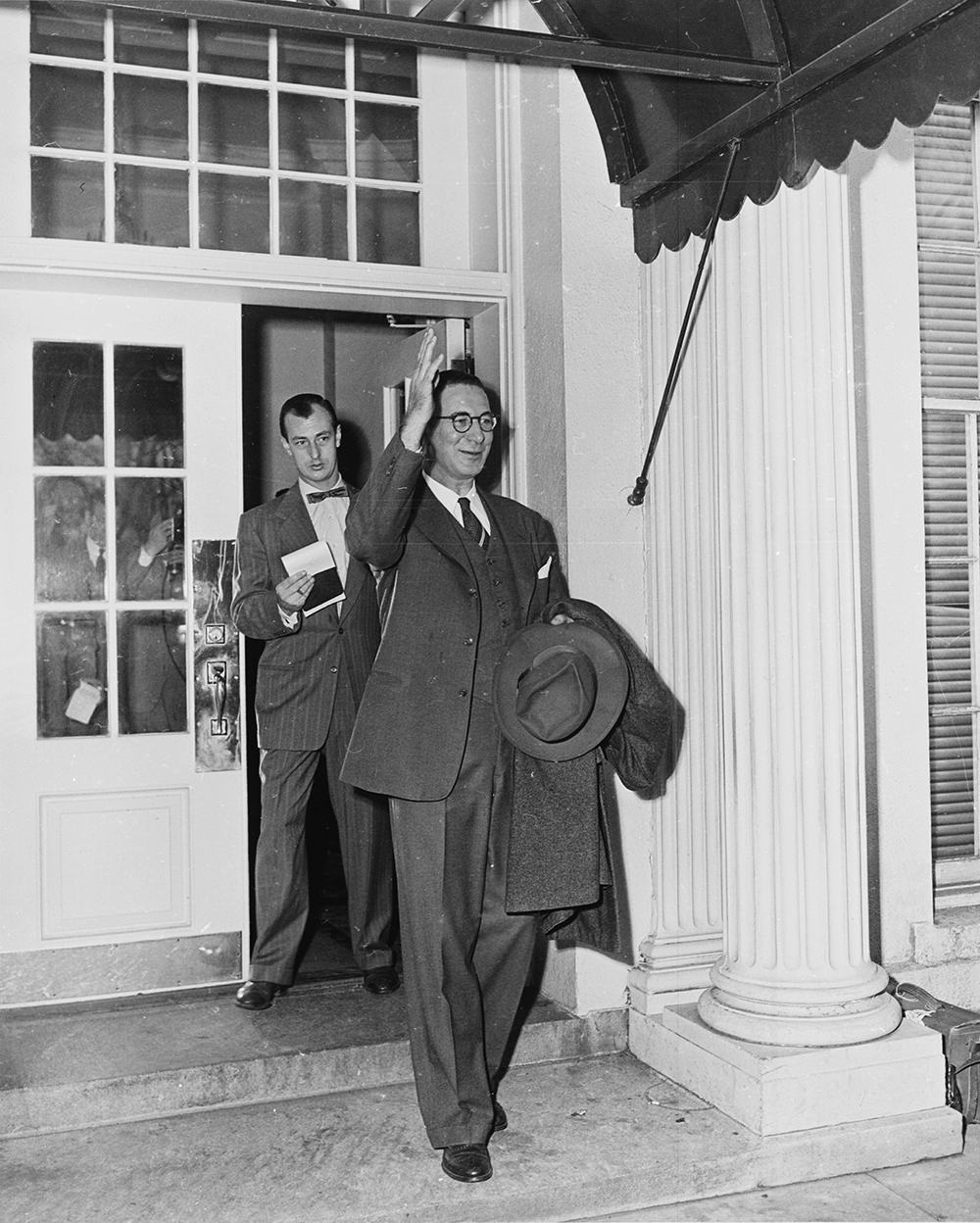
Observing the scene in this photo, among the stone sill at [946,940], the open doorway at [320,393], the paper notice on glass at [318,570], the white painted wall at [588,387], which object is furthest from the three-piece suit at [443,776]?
the open doorway at [320,393]

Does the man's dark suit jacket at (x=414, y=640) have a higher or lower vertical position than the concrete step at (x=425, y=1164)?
higher

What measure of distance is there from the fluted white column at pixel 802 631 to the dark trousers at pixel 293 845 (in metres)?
1.32

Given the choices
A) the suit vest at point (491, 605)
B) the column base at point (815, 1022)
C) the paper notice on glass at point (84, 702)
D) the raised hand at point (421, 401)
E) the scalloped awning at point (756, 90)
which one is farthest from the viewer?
the paper notice on glass at point (84, 702)

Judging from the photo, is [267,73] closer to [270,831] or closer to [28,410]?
[28,410]

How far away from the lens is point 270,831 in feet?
13.2

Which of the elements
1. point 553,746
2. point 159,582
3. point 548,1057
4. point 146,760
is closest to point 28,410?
point 159,582

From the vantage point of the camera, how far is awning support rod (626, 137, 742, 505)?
11.0ft

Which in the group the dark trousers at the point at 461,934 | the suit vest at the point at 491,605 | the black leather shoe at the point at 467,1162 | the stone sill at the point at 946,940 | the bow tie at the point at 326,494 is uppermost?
the bow tie at the point at 326,494

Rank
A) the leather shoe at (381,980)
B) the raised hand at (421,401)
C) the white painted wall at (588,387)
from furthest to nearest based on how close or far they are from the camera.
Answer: the leather shoe at (381,980) < the white painted wall at (588,387) < the raised hand at (421,401)

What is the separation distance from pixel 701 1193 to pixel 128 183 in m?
3.24

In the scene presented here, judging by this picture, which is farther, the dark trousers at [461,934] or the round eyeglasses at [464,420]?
the round eyeglasses at [464,420]

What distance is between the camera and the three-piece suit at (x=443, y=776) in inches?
117

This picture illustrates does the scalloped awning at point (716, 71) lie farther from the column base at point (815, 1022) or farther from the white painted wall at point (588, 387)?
the column base at point (815, 1022)

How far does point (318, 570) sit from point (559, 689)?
1.32 m
